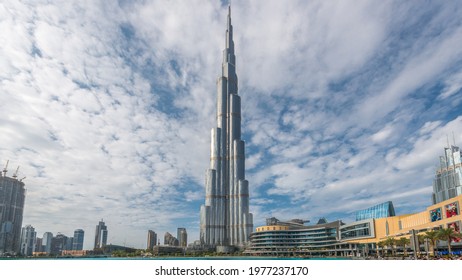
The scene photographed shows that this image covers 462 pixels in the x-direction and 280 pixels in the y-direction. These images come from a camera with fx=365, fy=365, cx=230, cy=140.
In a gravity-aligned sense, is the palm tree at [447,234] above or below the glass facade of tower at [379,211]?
below

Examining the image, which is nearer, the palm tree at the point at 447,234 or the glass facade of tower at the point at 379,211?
the palm tree at the point at 447,234

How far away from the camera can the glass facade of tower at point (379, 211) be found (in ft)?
596

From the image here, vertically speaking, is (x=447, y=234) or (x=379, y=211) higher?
(x=379, y=211)

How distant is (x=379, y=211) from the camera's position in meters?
188

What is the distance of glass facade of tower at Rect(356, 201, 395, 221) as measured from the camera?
18175cm

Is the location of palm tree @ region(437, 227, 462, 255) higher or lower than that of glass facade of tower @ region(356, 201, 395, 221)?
lower

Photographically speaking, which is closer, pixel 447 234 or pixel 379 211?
pixel 447 234

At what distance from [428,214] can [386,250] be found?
138 ft

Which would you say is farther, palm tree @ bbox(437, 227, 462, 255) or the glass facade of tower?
the glass facade of tower
